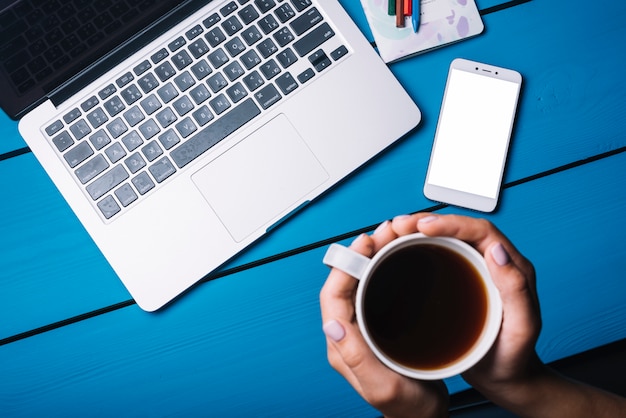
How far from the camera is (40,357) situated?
0.70 meters

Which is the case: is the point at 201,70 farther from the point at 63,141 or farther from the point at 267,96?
the point at 63,141

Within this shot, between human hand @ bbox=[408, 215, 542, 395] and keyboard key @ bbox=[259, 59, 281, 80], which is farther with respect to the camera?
keyboard key @ bbox=[259, 59, 281, 80]

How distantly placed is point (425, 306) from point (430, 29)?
39 centimetres

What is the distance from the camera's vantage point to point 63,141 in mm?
669

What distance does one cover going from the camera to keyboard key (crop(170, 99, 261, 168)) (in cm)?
66

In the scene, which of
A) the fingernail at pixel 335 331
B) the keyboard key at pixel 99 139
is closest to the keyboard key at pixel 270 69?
the keyboard key at pixel 99 139

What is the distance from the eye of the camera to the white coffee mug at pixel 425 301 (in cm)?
46

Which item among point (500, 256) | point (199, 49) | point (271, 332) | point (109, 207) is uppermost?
point (199, 49)

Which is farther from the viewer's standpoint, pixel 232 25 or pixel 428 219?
pixel 232 25

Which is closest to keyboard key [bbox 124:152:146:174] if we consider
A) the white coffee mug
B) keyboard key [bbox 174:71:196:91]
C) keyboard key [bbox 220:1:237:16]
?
keyboard key [bbox 174:71:196:91]

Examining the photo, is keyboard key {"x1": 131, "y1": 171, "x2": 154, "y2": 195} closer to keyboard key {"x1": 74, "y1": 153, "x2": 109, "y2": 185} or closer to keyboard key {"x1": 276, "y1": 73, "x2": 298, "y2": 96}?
keyboard key {"x1": 74, "y1": 153, "x2": 109, "y2": 185}

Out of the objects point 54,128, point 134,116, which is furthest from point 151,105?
point 54,128

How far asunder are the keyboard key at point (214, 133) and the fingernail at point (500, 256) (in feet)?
1.12

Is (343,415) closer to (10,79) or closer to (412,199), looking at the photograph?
(412,199)
